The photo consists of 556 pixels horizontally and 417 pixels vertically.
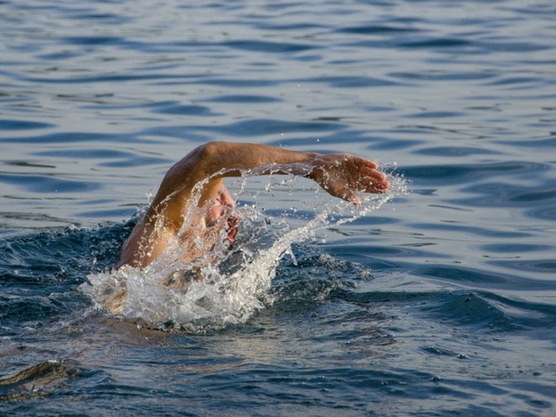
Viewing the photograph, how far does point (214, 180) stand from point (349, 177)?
84 centimetres

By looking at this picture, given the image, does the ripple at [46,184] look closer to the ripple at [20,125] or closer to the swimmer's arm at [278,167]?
the ripple at [20,125]

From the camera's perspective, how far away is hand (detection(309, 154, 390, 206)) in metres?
5.29

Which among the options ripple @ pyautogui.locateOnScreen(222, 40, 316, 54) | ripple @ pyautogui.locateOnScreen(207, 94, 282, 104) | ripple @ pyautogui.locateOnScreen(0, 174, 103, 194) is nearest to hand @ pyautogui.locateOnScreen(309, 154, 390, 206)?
ripple @ pyautogui.locateOnScreen(0, 174, 103, 194)

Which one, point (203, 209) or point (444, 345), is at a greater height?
point (203, 209)

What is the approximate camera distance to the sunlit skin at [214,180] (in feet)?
17.4

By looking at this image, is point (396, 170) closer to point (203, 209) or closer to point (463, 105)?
point (463, 105)

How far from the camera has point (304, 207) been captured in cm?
820

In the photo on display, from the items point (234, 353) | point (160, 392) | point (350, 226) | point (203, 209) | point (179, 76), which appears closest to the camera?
point (160, 392)

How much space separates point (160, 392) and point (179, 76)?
902 cm

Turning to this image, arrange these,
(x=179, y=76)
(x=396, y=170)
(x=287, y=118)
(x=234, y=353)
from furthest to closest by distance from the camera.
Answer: (x=179, y=76), (x=287, y=118), (x=396, y=170), (x=234, y=353)

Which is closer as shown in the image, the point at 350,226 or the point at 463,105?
the point at 350,226

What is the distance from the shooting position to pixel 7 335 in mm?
5047

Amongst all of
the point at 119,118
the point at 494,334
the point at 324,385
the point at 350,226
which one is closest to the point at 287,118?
the point at 119,118

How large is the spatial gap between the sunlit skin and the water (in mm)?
370
